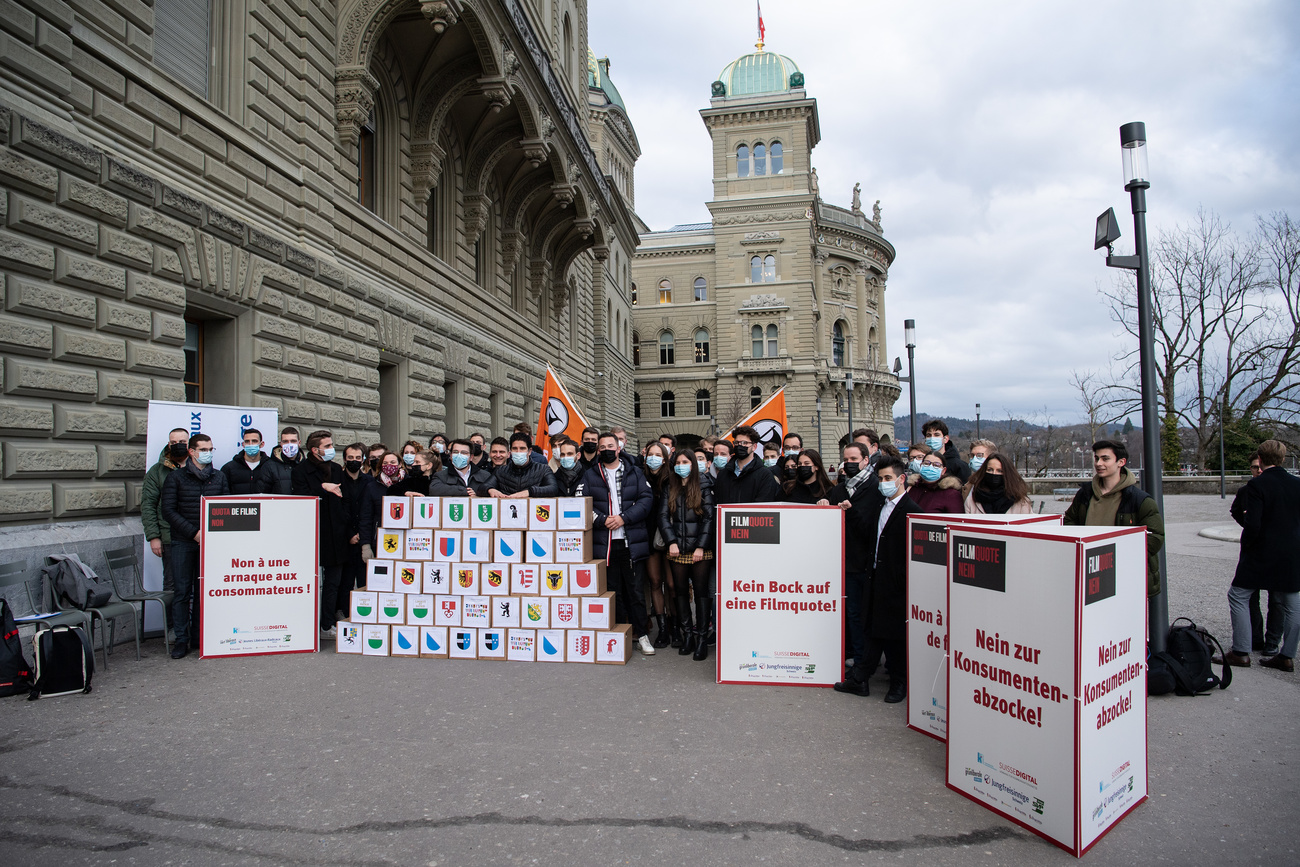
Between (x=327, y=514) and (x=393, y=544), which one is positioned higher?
(x=327, y=514)

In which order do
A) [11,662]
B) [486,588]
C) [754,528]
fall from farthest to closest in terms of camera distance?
[486,588], [754,528], [11,662]

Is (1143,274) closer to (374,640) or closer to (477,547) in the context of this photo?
(477,547)

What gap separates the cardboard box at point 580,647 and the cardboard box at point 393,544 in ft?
6.01

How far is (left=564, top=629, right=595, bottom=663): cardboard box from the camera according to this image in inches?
287

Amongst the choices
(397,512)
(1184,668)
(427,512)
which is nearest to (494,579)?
(427,512)

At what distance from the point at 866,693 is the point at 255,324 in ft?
29.0

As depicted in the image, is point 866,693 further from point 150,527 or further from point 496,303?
point 496,303

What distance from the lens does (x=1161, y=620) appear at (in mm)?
6754

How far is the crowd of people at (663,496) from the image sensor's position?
247 inches

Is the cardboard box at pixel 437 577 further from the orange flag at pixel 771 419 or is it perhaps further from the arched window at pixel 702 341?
the arched window at pixel 702 341

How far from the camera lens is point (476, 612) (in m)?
7.39

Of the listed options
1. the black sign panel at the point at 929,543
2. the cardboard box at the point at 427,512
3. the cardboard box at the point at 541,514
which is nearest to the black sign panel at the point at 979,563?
the black sign panel at the point at 929,543

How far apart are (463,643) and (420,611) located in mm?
525

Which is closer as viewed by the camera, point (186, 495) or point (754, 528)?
point (754, 528)
